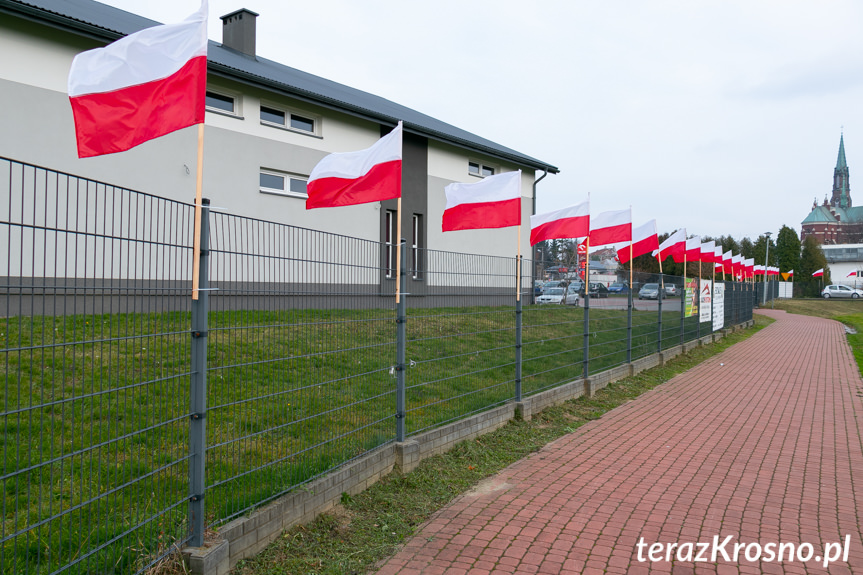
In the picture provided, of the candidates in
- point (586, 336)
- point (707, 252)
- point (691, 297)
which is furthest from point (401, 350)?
point (707, 252)

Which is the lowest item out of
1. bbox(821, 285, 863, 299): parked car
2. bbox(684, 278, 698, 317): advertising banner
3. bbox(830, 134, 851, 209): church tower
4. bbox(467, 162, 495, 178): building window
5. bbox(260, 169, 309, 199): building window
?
bbox(684, 278, 698, 317): advertising banner

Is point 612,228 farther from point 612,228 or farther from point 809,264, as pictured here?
point 809,264

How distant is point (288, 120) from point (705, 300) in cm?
1290

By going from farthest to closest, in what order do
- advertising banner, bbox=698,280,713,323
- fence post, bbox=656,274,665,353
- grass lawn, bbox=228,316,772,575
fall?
advertising banner, bbox=698,280,713,323 < fence post, bbox=656,274,665,353 < grass lawn, bbox=228,316,772,575

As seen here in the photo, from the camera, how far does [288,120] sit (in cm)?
1554

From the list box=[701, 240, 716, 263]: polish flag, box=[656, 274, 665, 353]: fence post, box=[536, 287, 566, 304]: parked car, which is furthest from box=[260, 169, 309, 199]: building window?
box=[701, 240, 716, 263]: polish flag

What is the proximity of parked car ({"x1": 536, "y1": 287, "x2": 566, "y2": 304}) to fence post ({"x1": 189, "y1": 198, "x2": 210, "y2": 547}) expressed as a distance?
A: 18.5 ft

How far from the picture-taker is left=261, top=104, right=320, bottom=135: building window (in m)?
15.2

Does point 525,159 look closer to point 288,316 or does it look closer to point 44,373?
point 288,316

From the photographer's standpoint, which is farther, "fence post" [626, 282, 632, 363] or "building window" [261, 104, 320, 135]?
"building window" [261, 104, 320, 135]

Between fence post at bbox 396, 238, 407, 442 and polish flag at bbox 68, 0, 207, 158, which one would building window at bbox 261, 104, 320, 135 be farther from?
polish flag at bbox 68, 0, 207, 158

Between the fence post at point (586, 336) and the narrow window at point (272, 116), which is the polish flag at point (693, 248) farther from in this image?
the narrow window at point (272, 116)

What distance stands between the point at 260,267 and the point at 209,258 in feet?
1.67

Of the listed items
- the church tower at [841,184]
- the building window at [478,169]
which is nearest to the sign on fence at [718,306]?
the building window at [478,169]
